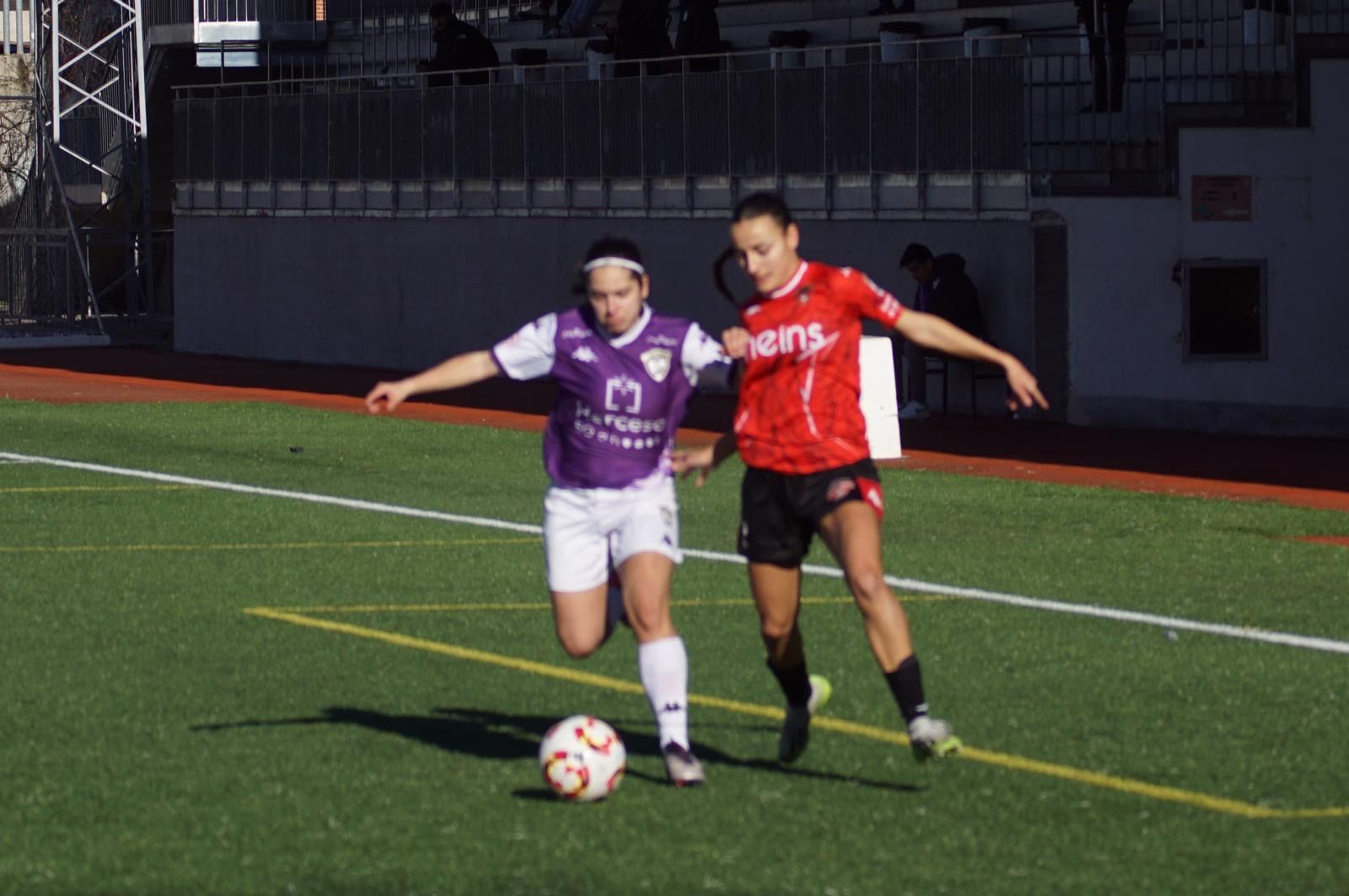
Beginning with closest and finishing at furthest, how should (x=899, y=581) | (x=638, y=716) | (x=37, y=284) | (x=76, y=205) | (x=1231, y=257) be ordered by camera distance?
(x=638, y=716) → (x=899, y=581) → (x=1231, y=257) → (x=37, y=284) → (x=76, y=205)

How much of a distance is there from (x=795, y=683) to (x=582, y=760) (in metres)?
0.97

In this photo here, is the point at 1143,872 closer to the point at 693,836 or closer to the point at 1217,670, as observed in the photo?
the point at 693,836

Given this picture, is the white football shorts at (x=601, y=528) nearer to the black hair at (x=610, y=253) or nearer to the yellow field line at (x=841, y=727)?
the black hair at (x=610, y=253)

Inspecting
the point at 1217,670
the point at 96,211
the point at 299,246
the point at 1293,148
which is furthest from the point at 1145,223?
the point at 96,211

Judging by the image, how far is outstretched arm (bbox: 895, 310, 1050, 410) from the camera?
26.6ft

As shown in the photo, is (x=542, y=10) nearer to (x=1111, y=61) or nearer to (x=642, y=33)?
(x=642, y=33)

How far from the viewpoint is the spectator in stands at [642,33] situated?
30.6 m

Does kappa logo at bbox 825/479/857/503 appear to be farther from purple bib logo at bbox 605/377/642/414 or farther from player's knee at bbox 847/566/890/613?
purple bib logo at bbox 605/377/642/414

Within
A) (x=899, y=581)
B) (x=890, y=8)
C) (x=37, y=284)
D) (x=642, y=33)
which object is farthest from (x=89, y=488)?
(x=37, y=284)

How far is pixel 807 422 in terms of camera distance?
8305mm

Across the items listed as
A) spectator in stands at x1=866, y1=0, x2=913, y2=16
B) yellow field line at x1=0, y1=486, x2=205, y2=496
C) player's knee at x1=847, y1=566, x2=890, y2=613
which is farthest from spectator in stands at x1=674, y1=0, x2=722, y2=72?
player's knee at x1=847, y1=566, x2=890, y2=613

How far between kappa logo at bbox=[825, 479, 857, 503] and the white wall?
15.5 metres

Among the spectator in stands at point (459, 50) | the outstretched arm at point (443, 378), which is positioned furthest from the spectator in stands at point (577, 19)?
the outstretched arm at point (443, 378)

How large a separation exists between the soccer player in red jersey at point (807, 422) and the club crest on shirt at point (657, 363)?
21cm
